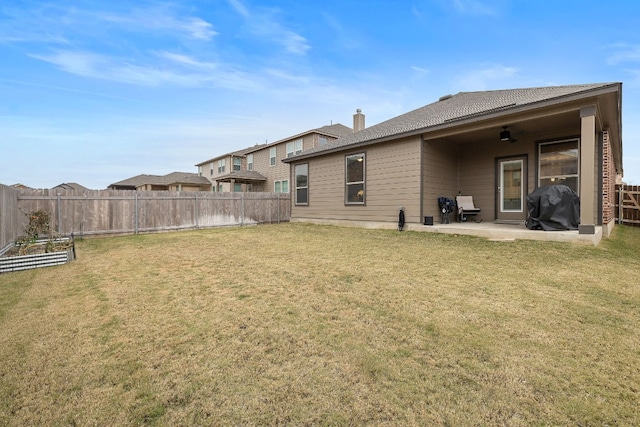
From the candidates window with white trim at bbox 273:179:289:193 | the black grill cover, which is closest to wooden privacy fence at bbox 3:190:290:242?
window with white trim at bbox 273:179:289:193

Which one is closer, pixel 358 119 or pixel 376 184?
pixel 376 184

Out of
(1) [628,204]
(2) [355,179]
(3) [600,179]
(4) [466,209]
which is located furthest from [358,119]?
(1) [628,204]

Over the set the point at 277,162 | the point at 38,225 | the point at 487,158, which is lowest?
the point at 38,225

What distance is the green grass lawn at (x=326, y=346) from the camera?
4.97 feet

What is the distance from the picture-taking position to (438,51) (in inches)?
484

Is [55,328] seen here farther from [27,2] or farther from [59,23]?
[59,23]

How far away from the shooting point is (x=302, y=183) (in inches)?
499

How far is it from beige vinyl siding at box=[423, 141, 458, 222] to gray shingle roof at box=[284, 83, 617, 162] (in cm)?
85

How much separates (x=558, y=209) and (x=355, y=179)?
5647 mm

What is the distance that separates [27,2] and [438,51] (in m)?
13.3

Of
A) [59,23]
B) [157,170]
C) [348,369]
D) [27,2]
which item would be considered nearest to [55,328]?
[348,369]

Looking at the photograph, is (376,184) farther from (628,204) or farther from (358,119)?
(628,204)

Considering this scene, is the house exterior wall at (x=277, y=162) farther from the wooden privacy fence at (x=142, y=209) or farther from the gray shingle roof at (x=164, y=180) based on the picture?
the gray shingle roof at (x=164, y=180)

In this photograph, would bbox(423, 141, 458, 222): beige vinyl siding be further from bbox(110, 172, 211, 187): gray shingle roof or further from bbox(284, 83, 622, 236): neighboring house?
bbox(110, 172, 211, 187): gray shingle roof
